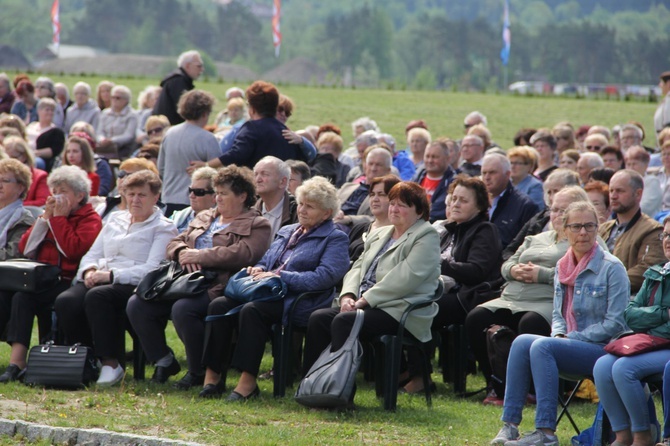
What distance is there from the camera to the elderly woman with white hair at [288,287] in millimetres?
7246

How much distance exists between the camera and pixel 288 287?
24.2 ft

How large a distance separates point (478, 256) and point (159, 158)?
153 inches

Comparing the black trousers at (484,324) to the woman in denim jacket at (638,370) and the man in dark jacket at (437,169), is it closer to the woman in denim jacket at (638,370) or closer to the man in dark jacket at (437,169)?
the woman in denim jacket at (638,370)

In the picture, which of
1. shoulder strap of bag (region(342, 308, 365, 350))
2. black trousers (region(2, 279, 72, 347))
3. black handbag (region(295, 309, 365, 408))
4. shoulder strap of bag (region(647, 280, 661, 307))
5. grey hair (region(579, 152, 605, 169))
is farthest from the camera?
grey hair (region(579, 152, 605, 169))

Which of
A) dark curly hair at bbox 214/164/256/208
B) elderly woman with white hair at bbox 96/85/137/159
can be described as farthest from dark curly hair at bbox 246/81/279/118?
elderly woman with white hair at bbox 96/85/137/159

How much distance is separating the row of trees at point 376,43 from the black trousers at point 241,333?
365 feet

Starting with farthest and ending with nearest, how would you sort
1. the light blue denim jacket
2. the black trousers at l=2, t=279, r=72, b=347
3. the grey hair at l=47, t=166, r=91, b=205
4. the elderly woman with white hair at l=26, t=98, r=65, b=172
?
the elderly woman with white hair at l=26, t=98, r=65, b=172 < the grey hair at l=47, t=166, r=91, b=205 < the black trousers at l=2, t=279, r=72, b=347 < the light blue denim jacket

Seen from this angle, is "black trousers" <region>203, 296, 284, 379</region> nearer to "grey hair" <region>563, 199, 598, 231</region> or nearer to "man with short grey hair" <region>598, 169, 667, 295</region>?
"grey hair" <region>563, 199, 598, 231</region>

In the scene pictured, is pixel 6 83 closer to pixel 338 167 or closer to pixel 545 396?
pixel 338 167

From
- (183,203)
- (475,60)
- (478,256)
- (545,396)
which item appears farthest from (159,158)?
(475,60)

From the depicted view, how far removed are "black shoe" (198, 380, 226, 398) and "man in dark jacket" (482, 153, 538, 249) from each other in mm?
2609

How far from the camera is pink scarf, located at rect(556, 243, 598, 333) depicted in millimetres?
6250

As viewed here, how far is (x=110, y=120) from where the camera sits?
14.4 meters

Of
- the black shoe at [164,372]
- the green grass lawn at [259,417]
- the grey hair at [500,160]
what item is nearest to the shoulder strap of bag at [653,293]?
the green grass lawn at [259,417]
